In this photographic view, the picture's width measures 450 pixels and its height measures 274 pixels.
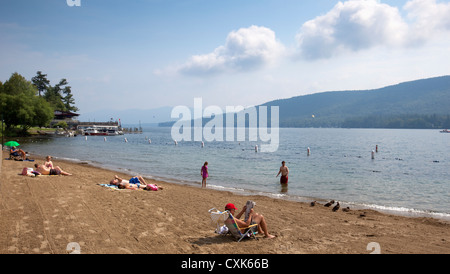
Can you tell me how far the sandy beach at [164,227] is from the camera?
7383mm

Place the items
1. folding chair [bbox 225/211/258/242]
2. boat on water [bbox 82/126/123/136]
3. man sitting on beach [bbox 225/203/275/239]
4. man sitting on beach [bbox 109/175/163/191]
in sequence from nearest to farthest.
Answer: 1. folding chair [bbox 225/211/258/242]
2. man sitting on beach [bbox 225/203/275/239]
3. man sitting on beach [bbox 109/175/163/191]
4. boat on water [bbox 82/126/123/136]

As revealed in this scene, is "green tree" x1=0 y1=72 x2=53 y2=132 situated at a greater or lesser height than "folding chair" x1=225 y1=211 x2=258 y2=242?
greater

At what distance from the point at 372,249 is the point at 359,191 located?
12.9 metres

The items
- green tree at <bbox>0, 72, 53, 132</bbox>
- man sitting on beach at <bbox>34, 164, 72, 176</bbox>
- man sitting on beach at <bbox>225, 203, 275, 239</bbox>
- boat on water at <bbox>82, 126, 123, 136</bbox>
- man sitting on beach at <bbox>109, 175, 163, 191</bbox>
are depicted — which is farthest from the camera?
boat on water at <bbox>82, 126, 123, 136</bbox>

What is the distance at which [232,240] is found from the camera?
27.0 ft

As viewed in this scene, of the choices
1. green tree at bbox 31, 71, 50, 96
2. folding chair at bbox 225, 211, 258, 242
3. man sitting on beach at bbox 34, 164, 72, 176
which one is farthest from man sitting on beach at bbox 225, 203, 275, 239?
green tree at bbox 31, 71, 50, 96

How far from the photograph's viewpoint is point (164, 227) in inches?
358

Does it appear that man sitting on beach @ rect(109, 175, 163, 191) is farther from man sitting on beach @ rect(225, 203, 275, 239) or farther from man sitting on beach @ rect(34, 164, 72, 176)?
man sitting on beach @ rect(225, 203, 275, 239)

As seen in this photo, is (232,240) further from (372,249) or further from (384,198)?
(384,198)

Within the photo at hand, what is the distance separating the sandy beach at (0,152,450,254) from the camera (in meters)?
7.38

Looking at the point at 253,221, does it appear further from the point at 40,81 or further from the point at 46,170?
the point at 40,81

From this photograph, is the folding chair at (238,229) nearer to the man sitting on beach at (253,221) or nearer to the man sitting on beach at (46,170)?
the man sitting on beach at (253,221)
